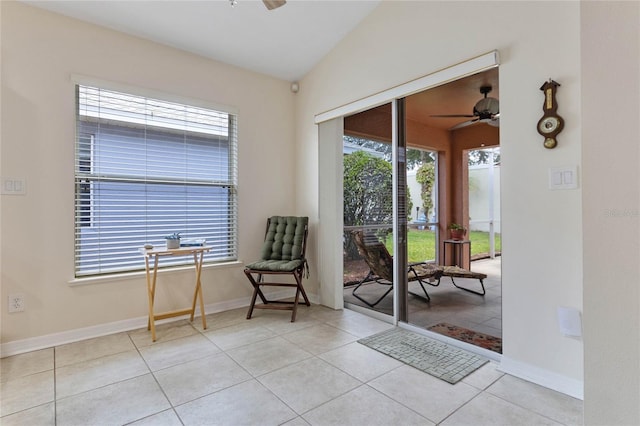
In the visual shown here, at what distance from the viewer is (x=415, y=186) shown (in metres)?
3.44

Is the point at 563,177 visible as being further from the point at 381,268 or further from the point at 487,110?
the point at 381,268

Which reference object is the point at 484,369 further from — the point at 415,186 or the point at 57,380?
the point at 57,380

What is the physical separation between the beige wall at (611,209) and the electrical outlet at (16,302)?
3.64 m

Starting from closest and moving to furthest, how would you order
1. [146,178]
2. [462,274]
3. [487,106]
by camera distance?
[146,178], [487,106], [462,274]

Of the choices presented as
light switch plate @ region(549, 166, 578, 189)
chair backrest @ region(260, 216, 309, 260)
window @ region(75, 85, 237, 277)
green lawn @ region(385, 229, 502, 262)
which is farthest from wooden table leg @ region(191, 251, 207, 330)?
light switch plate @ region(549, 166, 578, 189)

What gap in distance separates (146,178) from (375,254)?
2.46 metres

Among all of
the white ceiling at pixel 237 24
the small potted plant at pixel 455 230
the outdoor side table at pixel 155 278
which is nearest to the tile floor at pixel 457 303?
the small potted plant at pixel 455 230

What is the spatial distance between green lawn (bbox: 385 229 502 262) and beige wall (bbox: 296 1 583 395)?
3.37 ft

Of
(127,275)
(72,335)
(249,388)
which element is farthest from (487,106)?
(72,335)

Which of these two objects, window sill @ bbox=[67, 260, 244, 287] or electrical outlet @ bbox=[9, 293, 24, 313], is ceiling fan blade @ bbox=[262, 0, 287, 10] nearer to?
window sill @ bbox=[67, 260, 244, 287]

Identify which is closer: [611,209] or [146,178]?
[611,209]

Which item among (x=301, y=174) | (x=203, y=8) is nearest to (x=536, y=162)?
(x=301, y=174)

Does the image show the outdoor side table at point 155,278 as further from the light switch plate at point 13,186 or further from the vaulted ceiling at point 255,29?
the vaulted ceiling at point 255,29

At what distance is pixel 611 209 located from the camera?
3.67ft
